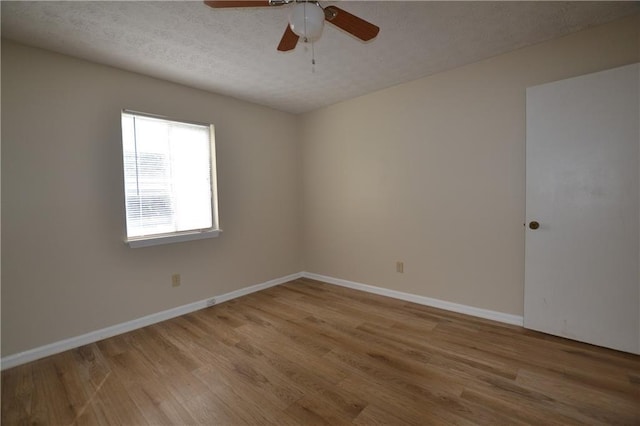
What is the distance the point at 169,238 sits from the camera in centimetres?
286

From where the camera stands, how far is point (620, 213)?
2084 millimetres

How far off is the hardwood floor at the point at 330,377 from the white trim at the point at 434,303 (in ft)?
0.33

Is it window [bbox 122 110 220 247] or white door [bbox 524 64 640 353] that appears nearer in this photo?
white door [bbox 524 64 640 353]

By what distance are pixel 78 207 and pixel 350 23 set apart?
2570 mm

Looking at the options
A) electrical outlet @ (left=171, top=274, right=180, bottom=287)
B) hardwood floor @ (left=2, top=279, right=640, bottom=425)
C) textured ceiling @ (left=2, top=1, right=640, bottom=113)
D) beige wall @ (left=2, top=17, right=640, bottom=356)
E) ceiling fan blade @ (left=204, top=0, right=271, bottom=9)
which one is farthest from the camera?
electrical outlet @ (left=171, top=274, right=180, bottom=287)

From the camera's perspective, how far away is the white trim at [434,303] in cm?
262

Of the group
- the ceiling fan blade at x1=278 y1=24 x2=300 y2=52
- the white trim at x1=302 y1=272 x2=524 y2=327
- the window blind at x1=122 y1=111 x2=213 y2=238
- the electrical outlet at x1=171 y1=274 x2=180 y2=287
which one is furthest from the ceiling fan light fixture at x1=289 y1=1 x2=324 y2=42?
the white trim at x1=302 y1=272 x2=524 y2=327

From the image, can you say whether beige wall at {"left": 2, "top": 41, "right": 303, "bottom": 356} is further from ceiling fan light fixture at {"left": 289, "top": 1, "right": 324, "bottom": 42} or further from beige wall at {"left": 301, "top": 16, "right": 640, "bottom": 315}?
ceiling fan light fixture at {"left": 289, "top": 1, "right": 324, "bottom": 42}

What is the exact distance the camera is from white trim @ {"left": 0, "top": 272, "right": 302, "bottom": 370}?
2143mm

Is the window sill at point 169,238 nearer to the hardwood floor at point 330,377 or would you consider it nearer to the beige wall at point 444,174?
the hardwood floor at point 330,377

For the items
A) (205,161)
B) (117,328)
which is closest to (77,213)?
(117,328)

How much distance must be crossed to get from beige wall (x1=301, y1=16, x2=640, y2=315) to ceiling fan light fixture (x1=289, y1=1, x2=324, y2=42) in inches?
78.1

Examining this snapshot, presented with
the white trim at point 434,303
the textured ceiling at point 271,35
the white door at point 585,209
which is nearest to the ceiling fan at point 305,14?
the textured ceiling at point 271,35

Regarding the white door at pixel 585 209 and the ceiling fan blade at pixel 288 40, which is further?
the white door at pixel 585 209
